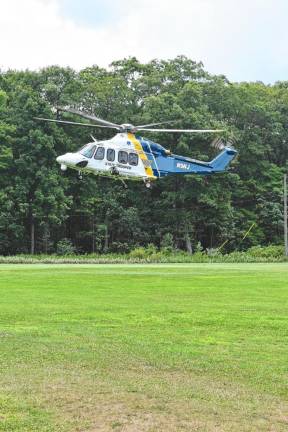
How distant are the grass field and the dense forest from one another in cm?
4329

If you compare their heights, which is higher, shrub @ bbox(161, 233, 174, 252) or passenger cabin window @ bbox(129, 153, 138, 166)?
passenger cabin window @ bbox(129, 153, 138, 166)

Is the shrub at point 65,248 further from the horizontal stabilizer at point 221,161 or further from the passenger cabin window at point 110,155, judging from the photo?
the passenger cabin window at point 110,155

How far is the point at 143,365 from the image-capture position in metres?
7.93

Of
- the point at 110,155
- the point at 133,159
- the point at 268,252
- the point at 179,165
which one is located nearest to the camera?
the point at 110,155

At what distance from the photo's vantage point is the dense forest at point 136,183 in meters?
58.1

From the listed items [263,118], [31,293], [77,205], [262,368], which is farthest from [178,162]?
[263,118]

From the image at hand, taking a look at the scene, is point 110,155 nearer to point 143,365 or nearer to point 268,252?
point 268,252

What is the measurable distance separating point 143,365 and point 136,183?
58.4 meters

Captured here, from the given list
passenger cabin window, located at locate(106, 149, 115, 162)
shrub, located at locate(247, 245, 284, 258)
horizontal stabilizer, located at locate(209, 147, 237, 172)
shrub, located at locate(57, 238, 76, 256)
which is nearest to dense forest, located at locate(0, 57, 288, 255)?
shrub, located at locate(57, 238, 76, 256)

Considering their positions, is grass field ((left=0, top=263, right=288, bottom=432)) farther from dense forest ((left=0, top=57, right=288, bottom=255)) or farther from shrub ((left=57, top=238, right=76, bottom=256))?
shrub ((left=57, top=238, right=76, bottom=256))

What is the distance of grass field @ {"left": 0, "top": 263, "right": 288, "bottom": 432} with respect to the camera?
5.68 metres

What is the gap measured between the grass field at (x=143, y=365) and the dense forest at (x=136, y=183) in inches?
1704

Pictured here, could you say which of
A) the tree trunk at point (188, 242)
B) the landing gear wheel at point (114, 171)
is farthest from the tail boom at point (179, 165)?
the tree trunk at point (188, 242)

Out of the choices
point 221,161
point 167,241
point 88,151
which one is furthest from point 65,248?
point 88,151
